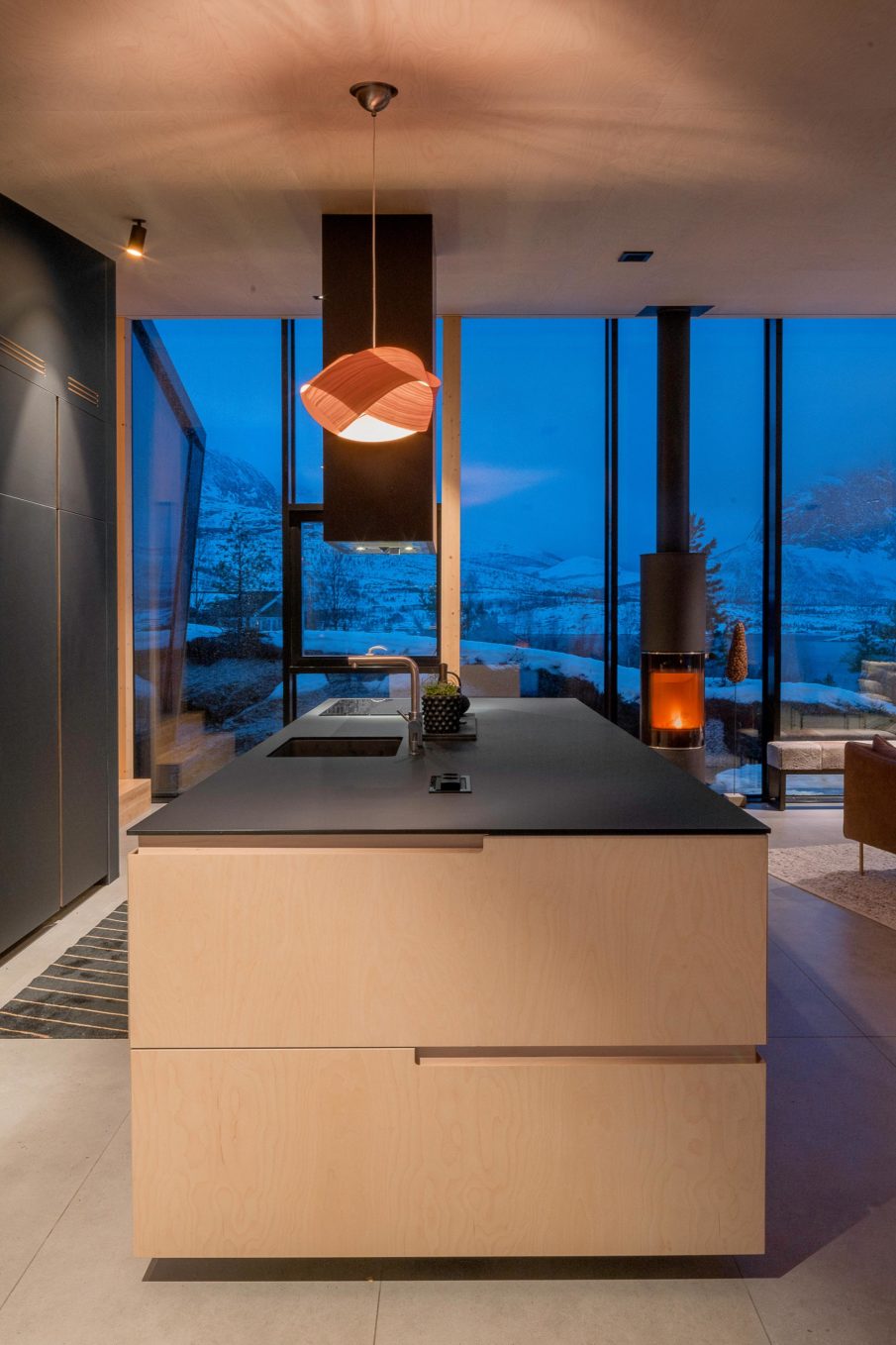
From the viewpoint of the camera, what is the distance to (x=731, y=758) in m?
6.36

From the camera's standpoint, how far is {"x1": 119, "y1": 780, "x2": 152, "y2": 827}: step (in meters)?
5.48

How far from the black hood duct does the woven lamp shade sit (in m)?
2.81

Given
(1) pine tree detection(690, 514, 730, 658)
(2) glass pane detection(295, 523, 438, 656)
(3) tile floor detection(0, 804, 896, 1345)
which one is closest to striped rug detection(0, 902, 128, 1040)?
(3) tile floor detection(0, 804, 896, 1345)

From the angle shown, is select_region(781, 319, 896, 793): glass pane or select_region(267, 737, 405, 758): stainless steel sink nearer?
select_region(267, 737, 405, 758): stainless steel sink

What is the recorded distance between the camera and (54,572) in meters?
3.83

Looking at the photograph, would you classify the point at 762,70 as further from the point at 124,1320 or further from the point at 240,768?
the point at 124,1320

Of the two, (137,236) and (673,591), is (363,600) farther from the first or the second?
(137,236)

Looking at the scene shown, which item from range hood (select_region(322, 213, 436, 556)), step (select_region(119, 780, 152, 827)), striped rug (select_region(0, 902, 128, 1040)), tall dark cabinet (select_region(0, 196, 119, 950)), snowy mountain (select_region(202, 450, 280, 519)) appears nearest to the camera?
striped rug (select_region(0, 902, 128, 1040))

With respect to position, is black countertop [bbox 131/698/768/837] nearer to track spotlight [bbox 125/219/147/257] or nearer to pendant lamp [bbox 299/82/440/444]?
pendant lamp [bbox 299/82/440/444]

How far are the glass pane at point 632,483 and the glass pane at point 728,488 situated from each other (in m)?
0.29

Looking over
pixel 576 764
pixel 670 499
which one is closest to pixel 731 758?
pixel 670 499

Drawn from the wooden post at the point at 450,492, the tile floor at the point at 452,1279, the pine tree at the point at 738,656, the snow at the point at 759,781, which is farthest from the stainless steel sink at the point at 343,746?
the snow at the point at 759,781

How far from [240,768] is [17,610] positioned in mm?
1596

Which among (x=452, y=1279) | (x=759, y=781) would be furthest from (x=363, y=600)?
(x=452, y=1279)
